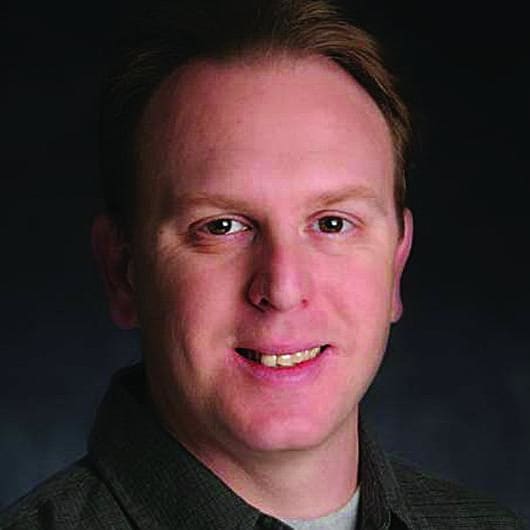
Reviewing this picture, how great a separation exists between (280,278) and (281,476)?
324 mm

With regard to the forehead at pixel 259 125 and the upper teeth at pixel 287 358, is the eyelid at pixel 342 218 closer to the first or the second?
the forehead at pixel 259 125

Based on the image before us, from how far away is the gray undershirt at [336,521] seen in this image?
106 inches

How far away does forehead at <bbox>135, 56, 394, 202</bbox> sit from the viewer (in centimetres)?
261

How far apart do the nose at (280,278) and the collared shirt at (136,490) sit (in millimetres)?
292

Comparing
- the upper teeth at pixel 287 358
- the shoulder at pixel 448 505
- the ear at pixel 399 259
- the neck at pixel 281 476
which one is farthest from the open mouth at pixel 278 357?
the shoulder at pixel 448 505

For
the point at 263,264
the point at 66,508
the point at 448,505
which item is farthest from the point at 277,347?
the point at 448,505

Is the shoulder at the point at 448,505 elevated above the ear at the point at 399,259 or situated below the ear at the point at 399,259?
below

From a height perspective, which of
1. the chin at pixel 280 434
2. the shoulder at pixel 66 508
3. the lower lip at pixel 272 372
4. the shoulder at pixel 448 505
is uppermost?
the lower lip at pixel 272 372

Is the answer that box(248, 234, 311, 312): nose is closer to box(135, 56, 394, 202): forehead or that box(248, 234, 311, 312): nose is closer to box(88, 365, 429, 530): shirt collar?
box(135, 56, 394, 202): forehead

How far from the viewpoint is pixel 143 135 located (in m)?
2.75

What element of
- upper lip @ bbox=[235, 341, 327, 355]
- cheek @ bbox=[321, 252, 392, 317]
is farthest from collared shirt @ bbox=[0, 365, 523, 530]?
cheek @ bbox=[321, 252, 392, 317]

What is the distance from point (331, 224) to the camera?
2.63 m

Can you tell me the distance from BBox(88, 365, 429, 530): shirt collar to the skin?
0.03 m

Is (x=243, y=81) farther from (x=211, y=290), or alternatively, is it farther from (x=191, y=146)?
(x=211, y=290)
